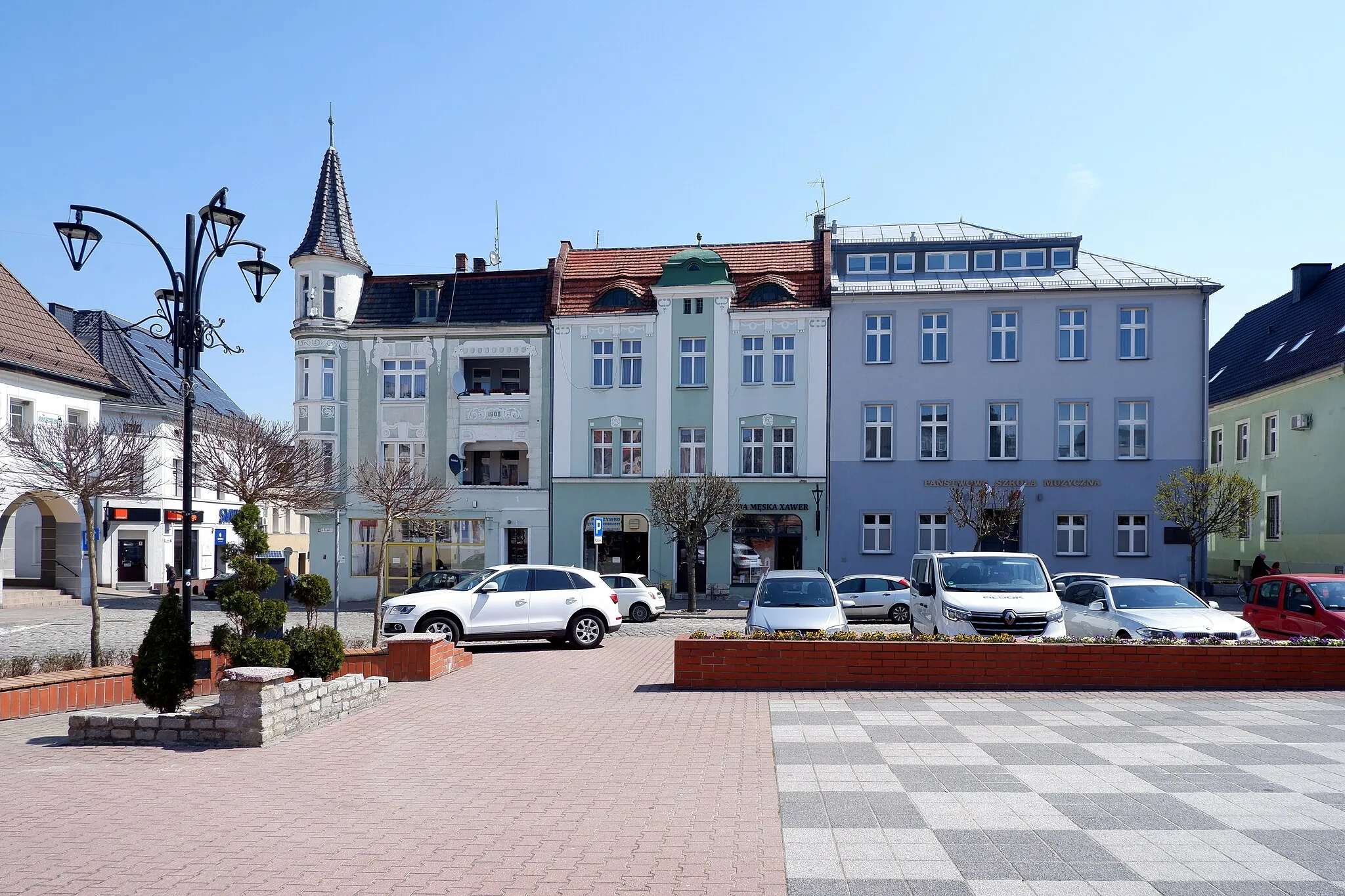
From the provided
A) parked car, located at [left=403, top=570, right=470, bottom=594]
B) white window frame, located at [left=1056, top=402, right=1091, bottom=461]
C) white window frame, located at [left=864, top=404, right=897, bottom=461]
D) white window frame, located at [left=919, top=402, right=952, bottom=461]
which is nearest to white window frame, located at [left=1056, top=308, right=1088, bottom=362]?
white window frame, located at [left=1056, top=402, right=1091, bottom=461]

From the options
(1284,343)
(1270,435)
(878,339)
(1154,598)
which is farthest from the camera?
(1284,343)

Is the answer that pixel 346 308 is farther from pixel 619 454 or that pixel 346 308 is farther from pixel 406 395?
pixel 619 454

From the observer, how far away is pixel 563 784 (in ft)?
24.7

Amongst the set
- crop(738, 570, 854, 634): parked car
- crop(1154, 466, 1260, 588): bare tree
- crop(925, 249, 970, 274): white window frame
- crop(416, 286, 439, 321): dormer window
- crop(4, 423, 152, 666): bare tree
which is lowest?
crop(738, 570, 854, 634): parked car

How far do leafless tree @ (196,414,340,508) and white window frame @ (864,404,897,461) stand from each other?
17157 millimetres

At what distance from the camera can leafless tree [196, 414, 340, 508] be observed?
2358cm

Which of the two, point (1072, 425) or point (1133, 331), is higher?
point (1133, 331)

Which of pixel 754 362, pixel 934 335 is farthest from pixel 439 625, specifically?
pixel 934 335

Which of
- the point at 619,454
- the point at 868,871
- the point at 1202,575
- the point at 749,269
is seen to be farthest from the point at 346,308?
the point at 868,871

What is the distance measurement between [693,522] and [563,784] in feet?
71.9

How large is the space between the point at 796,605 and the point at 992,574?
3.05 m

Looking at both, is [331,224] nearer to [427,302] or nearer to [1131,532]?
[427,302]

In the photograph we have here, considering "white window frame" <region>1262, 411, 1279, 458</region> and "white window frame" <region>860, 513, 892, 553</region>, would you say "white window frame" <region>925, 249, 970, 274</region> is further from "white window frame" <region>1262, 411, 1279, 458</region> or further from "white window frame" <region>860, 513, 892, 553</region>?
"white window frame" <region>1262, 411, 1279, 458</region>

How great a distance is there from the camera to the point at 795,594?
618 inches
